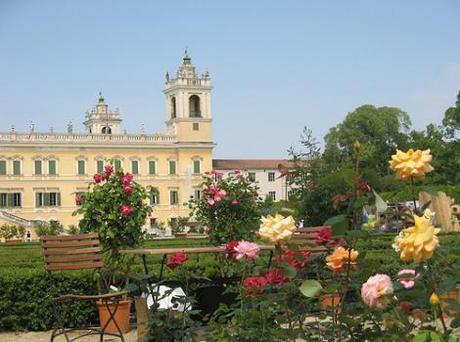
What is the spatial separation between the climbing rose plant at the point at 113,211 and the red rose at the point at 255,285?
3.85 m

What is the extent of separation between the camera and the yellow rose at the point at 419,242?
1.88 meters

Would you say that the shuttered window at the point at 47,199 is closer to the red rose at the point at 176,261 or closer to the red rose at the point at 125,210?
the red rose at the point at 125,210

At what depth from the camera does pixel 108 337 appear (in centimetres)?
548

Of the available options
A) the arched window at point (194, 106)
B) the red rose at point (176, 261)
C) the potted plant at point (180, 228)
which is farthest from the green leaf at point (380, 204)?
the arched window at point (194, 106)

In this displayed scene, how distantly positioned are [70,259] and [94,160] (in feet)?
151

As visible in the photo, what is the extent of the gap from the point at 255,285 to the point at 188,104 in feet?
169

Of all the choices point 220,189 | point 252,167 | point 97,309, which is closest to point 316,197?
point 220,189

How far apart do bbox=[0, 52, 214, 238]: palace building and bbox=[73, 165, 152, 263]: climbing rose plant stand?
39.4m

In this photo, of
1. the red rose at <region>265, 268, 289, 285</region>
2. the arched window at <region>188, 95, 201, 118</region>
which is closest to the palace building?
the arched window at <region>188, 95, 201, 118</region>

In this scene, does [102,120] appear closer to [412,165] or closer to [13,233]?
[13,233]

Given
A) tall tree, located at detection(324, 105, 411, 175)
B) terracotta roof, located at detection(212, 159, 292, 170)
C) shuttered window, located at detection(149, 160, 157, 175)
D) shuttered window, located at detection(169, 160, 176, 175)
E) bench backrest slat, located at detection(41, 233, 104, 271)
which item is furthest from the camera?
terracotta roof, located at detection(212, 159, 292, 170)

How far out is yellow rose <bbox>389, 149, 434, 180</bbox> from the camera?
2.18 metres

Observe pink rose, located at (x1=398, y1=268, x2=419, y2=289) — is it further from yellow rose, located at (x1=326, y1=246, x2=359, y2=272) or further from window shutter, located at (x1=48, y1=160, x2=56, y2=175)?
window shutter, located at (x1=48, y1=160, x2=56, y2=175)

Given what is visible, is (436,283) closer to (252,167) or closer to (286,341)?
(286,341)
